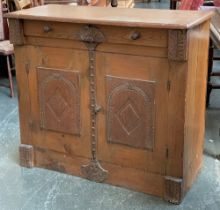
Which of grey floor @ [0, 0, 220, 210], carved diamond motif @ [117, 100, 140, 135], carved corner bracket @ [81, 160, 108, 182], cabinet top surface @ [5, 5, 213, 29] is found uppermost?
cabinet top surface @ [5, 5, 213, 29]

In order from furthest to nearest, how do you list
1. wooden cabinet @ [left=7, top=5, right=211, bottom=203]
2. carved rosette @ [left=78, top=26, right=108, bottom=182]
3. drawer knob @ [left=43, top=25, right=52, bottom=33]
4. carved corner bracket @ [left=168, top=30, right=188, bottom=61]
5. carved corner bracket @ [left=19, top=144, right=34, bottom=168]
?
carved corner bracket @ [left=19, top=144, right=34, bottom=168]
drawer knob @ [left=43, top=25, right=52, bottom=33]
carved rosette @ [left=78, top=26, right=108, bottom=182]
wooden cabinet @ [left=7, top=5, right=211, bottom=203]
carved corner bracket @ [left=168, top=30, right=188, bottom=61]

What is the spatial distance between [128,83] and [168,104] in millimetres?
242

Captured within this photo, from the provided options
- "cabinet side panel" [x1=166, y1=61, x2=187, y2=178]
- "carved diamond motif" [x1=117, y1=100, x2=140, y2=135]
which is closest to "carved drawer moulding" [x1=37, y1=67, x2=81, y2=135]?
"carved diamond motif" [x1=117, y1=100, x2=140, y2=135]

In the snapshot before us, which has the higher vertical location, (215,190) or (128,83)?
(128,83)

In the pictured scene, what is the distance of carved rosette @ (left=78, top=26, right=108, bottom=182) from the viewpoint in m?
Answer: 2.40

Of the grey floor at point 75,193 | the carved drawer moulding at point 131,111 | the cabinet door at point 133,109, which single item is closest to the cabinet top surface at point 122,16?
the cabinet door at point 133,109

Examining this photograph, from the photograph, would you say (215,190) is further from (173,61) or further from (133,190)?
(173,61)

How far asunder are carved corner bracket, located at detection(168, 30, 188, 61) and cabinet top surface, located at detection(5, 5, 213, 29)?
5 cm

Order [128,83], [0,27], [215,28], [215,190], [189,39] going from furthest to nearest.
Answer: [0,27] < [215,28] < [215,190] < [128,83] < [189,39]

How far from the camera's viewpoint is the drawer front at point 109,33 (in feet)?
7.36

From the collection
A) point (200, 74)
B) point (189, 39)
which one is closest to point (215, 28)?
point (200, 74)

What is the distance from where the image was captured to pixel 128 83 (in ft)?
7.86

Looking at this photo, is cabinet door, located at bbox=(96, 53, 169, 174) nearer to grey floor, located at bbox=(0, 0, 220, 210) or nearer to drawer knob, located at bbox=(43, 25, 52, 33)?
grey floor, located at bbox=(0, 0, 220, 210)

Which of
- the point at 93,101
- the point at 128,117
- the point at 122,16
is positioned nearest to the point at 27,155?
the point at 93,101
